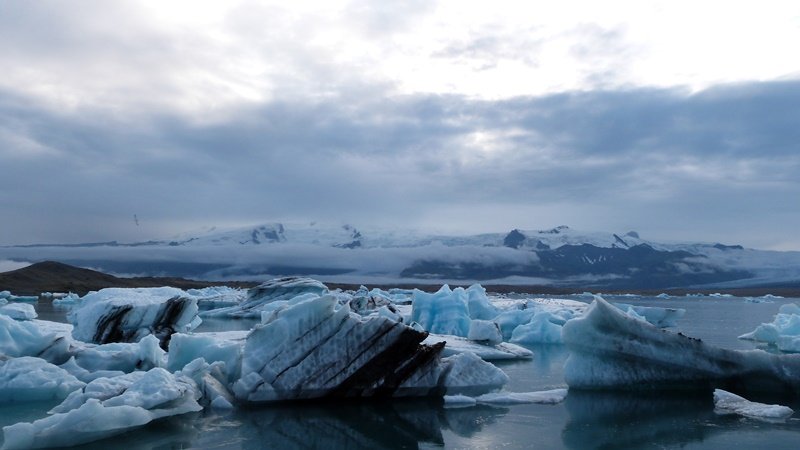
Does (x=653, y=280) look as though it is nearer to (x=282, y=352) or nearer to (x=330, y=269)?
(x=330, y=269)

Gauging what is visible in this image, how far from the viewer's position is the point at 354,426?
24.5 ft

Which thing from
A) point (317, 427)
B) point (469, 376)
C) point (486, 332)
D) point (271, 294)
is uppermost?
point (271, 294)

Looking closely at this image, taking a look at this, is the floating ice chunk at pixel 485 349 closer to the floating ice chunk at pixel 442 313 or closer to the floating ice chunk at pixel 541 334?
the floating ice chunk at pixel 442 313

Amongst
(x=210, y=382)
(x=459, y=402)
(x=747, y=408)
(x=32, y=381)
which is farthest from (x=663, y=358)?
(x=32, y=381)

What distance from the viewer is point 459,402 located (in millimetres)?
8570

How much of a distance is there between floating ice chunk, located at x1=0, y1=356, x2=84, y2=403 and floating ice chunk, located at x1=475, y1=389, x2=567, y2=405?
5488mm

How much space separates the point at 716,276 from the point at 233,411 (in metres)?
206

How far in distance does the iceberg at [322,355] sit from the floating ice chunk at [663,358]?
2.56 m

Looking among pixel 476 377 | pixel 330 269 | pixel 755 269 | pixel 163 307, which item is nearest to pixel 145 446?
pixel 476 377

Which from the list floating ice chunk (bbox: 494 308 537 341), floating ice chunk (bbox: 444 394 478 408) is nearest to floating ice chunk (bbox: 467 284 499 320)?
floating ice chunk (bbox: 494 308 537 341)

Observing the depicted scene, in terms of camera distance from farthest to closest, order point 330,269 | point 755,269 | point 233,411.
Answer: point 755,269
point 330,269
point 233,411

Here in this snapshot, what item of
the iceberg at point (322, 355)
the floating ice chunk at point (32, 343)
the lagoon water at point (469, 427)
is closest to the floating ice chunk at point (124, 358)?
the floating ice chunk at point (32, 343)

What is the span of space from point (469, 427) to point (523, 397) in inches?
73.0

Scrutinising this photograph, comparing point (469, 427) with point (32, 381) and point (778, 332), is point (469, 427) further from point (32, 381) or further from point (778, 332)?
point (778, 332)
